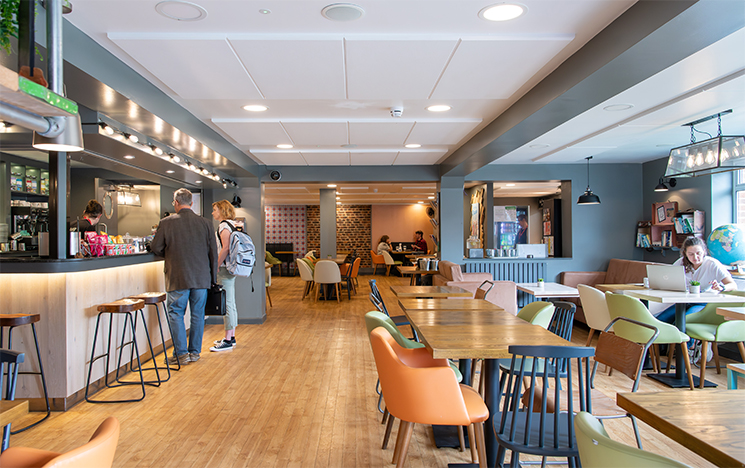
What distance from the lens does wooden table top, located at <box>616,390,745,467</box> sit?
124cm

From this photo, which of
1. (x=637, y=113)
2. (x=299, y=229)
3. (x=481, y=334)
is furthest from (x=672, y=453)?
(x=299, y=229)

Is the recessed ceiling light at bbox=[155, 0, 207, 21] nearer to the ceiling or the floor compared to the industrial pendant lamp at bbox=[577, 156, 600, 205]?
nearer to the ceiling

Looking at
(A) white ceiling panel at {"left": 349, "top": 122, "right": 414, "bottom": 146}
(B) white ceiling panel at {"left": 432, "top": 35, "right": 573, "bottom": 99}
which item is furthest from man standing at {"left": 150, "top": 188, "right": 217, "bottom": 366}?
(B) white ceiling panel at {"left": 432, "top": 35, "right": 573, "bottom": 99}

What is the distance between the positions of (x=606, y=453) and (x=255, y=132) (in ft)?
15.0

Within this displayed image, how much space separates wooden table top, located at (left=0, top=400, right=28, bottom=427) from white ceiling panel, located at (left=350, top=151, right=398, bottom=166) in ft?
16.7

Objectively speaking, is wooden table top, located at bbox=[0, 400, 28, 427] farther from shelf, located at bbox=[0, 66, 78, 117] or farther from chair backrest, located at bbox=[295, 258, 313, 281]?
chair backrest, located at bbox=[295, 258, 313, 281]

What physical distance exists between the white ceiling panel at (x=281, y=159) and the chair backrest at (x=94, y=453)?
5208 millimetres

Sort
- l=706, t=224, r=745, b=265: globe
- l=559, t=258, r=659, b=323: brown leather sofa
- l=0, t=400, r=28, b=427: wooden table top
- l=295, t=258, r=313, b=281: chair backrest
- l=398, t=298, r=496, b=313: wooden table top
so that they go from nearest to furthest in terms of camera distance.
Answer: l=0, t=400, r=28, b=427: wooden table top → l=398, t=298, r=496, b=313: wooden table top → l=706, t=224, r=745, b=265: globe → l=559, t=258, r=659, b=323: brown leather sofa → l=295, t=258, r=313, b=281: chair backrest

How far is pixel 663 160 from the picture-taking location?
692 cm

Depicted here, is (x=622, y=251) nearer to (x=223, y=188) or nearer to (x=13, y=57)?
(x=223, y=188)

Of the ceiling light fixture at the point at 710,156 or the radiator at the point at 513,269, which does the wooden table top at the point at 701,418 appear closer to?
the ceiling light fixture at the point at 710,156

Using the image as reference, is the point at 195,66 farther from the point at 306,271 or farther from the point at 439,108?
the point at 306,271

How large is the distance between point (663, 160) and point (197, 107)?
692 centimetres

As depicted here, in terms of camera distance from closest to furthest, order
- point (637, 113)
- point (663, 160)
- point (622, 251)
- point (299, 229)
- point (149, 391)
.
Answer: point (149, 391) → point (637, 113) → point (663, 160) → point (622, 251) → point (299, 229)
